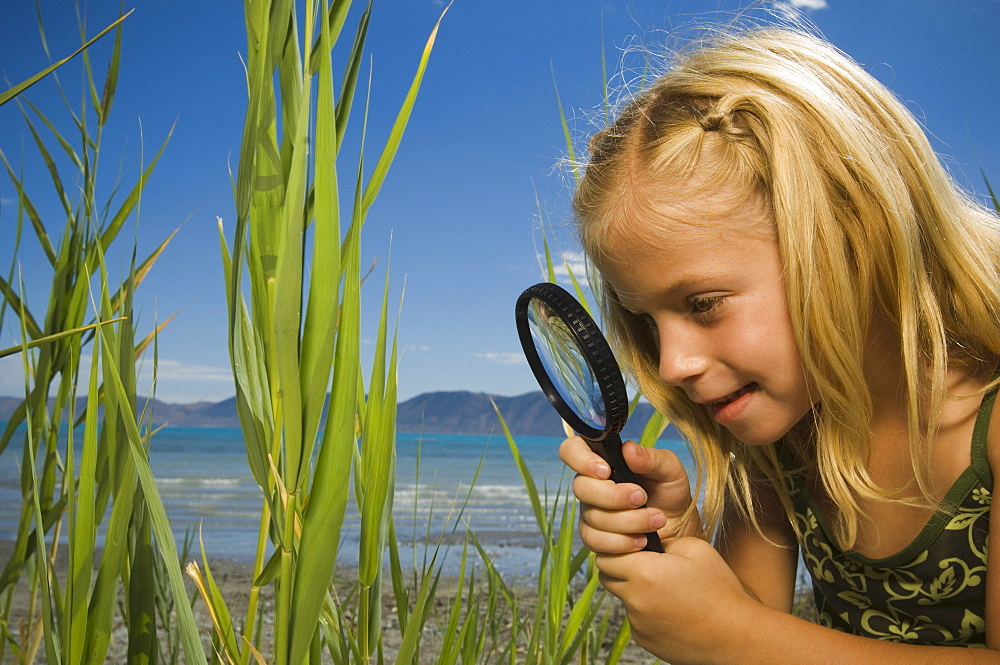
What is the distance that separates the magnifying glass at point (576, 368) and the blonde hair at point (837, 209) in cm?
18

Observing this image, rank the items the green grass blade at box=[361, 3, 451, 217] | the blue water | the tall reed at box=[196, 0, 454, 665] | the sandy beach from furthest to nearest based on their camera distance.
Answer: the blue water → the sandy beach → the green grass blade at box=[361, 3, 451, 217] → the tall reed at box=[196, 0, 454, 665]

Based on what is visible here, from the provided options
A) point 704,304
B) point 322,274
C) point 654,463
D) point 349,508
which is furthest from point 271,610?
point 349,508

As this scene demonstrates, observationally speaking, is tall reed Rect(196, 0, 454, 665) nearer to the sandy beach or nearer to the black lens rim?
the black lens rim

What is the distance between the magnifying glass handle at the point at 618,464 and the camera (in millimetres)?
837

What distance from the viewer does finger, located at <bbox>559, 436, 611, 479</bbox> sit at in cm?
84

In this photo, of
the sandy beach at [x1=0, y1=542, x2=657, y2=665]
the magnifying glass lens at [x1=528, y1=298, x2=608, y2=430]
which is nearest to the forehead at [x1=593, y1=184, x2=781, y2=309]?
the magnifying glass lens at [x1=528, y1=298, x2=608, y2=430]

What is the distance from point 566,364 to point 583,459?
124mm

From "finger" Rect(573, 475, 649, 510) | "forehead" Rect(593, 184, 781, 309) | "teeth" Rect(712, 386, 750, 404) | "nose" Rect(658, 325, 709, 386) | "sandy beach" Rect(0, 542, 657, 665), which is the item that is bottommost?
"sandy beach" Rect(0, 542, 657, 665)

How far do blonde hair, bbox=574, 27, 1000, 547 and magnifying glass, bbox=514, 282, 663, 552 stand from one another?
0.18 m

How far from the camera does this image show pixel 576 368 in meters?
0.89

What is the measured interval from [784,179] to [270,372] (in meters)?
0.66

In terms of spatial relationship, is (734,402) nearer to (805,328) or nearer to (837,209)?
(805,328)

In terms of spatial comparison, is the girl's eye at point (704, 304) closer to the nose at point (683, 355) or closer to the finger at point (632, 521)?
the nose at point (683, 355)

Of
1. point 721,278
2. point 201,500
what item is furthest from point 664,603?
point 201,500
